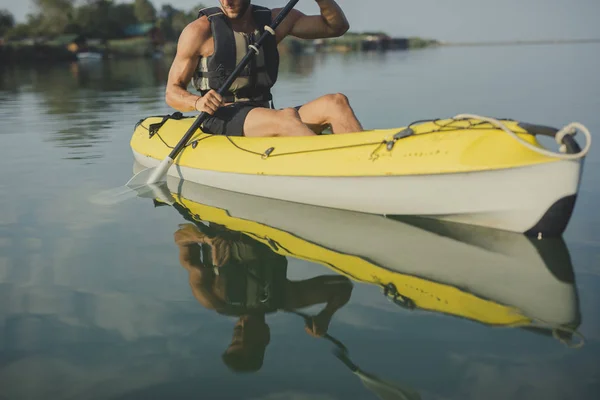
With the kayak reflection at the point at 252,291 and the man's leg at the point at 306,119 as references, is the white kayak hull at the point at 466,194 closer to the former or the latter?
the man's leg at the point at 306,119

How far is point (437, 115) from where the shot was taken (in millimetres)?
9953

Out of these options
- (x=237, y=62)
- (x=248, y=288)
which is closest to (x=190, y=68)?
(x=237, y=62)

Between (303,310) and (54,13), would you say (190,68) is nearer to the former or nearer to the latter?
(303,310)

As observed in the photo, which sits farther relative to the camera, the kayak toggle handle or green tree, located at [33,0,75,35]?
green tree, located at [33,0,75,35]

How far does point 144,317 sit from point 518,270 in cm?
202

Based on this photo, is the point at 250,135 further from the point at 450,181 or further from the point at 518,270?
the point at 518,270

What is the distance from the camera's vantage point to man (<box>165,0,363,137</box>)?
4852 millimetres

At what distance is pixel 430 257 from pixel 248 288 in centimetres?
114

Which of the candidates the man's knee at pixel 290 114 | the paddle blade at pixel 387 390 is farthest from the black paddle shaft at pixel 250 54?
the paddle blade at pixel 387 390

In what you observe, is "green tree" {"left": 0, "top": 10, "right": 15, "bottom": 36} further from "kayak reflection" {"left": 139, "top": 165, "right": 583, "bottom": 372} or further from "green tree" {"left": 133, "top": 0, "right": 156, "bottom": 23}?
"kayak reflection" {"left": 139, "top": 165, "right": 583, "bottom": 372}

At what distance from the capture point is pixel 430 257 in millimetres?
3527

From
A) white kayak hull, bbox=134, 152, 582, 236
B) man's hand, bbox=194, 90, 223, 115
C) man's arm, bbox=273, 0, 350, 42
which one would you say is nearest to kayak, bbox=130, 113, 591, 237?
white kayak hull, bbox=134, 152, 582, 236

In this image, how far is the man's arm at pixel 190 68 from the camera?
16.0 feet

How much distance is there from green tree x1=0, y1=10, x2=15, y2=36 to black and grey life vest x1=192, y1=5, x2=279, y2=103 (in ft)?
214
